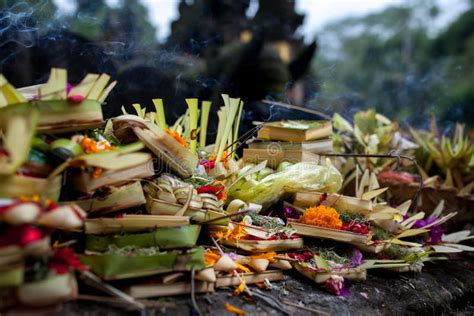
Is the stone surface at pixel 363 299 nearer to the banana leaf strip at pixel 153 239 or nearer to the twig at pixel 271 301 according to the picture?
the twig at pixel 271 301

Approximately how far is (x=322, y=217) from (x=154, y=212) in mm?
1027

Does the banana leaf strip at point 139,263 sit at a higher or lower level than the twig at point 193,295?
higher

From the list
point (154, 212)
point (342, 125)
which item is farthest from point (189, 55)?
point (154, 212)

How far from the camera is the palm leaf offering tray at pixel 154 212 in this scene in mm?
1641

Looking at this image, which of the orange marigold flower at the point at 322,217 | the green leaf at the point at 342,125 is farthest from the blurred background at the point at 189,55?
the orange marigold flower at the point at 322,217

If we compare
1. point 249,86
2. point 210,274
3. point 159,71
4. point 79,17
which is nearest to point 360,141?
point 249,86

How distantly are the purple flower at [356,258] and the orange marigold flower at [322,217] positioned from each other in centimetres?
18

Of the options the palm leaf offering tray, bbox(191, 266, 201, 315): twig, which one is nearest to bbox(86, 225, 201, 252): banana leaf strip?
the palm leaf offering tray

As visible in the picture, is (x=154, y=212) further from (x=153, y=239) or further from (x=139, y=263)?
(x=139, y=263)

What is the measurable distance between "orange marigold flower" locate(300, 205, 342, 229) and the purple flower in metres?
0.18

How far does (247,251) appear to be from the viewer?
7.77 ft

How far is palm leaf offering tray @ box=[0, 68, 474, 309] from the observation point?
5.38 feet

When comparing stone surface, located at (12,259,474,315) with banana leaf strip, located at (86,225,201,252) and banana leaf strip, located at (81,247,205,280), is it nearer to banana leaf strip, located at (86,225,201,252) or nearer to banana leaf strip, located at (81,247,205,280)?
banana leaf strip, located at (81,247,205,280)

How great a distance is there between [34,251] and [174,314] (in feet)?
2.01
